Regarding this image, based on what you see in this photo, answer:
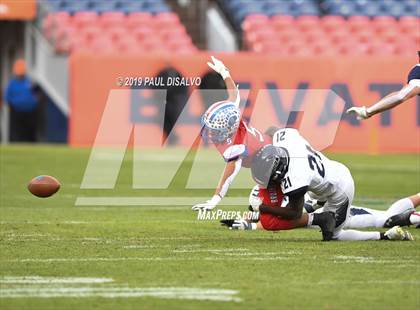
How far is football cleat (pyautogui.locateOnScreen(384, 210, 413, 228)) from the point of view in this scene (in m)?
9.50

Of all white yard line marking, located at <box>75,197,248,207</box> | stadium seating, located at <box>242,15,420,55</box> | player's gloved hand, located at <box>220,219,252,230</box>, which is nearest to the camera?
player's gloved hand, located at <box>220,219,252,230</box>

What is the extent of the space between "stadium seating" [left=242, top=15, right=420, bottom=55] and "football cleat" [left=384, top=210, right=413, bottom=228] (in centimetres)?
1491

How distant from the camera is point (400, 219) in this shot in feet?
31.2

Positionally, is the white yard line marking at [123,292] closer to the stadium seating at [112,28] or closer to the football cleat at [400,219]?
the football cleat at [400,219]

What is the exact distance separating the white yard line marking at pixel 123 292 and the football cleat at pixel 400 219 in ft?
11.0

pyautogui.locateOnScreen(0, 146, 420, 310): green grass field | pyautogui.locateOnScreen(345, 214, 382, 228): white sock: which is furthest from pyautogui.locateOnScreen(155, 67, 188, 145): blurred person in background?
pyautogui.locateOnScreen(345, 214, 382, 228): white sock

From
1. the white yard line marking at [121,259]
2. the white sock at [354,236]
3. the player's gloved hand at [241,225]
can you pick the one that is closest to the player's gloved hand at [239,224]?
the player's gloved hand at [241,225]

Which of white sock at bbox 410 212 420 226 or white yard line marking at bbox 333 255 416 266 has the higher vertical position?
white yard line marking at bbox 333 255 416 266

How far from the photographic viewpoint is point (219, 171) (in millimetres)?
17156

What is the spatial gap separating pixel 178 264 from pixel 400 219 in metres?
2.66

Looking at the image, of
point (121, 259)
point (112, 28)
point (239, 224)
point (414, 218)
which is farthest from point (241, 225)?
point (112, 28)

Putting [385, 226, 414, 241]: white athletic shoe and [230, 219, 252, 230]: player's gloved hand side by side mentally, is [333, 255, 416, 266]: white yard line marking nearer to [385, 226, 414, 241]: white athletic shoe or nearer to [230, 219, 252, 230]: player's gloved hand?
[385, 226, 414, 241]: white athletic shoe

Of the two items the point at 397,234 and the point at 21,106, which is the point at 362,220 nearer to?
the point at 397,234

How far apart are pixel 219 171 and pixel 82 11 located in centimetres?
919
